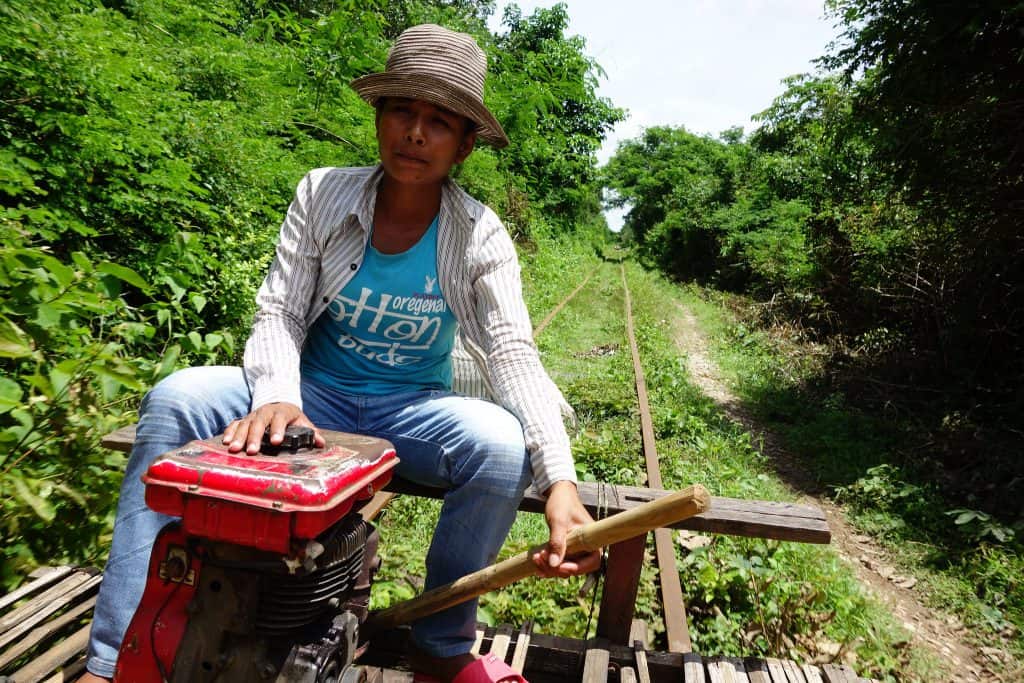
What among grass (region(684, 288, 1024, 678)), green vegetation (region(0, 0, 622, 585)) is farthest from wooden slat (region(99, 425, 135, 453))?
grass (region(684, 288, 1024, 678))

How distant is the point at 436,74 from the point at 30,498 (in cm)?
181

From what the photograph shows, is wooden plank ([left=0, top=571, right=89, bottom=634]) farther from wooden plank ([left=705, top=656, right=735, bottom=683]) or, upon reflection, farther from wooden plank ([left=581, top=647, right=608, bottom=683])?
wooden plank ([left=705, top=656, right=735, bottom=683])

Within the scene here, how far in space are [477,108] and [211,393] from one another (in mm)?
1109

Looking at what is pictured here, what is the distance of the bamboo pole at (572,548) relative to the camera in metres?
1.22

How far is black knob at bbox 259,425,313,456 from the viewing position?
4.66 ft

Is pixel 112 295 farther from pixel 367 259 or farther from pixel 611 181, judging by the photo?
pixel 611 181

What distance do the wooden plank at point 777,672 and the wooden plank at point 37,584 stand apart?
2330 millimetres

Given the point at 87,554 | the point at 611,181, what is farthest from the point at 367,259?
the point at 611,181

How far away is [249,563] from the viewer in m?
1.26

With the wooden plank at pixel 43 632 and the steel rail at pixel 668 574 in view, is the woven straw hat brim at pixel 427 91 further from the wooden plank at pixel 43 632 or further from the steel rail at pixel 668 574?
the steel rail at pixel 668 574

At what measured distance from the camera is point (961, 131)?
18.3ft

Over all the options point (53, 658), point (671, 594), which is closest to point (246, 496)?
point (53, 658)

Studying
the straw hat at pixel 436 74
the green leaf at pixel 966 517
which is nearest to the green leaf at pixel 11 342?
the straw hat at pixel 436 74

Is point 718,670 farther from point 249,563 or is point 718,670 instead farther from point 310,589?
Result: point 249,563
